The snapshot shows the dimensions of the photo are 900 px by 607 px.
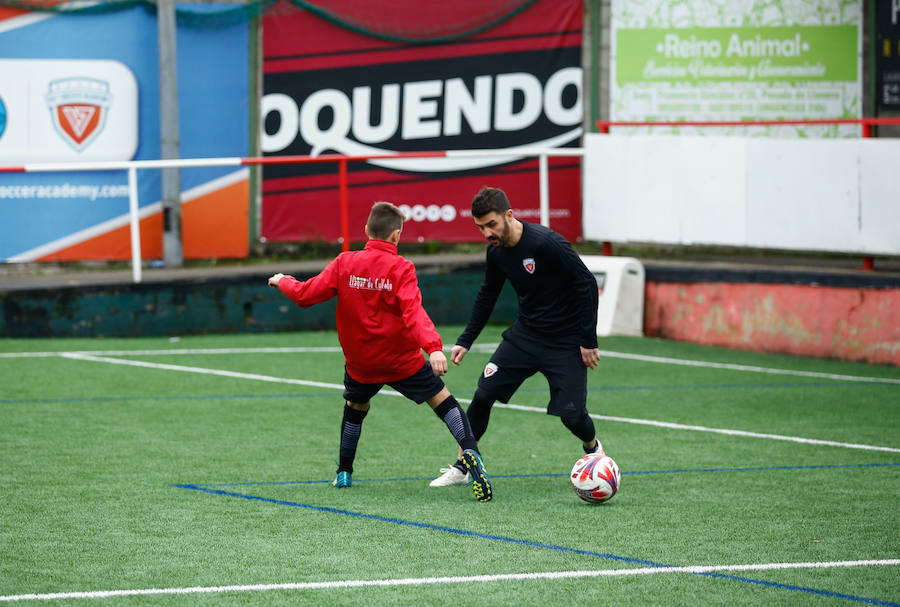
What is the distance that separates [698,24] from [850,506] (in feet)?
36.8

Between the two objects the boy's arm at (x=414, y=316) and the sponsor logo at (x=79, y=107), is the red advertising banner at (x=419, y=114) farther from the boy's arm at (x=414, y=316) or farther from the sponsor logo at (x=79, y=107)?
the boy's arm at (x=414, y=316)

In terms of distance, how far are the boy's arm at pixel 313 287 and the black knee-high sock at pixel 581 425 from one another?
4.80 feet

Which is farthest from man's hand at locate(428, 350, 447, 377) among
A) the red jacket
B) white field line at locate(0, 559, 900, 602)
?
white field line at locate(0, 559, 900, 602)

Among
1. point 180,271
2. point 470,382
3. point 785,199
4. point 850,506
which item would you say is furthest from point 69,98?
point 850,506

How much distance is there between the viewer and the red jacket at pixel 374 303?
23.0ft

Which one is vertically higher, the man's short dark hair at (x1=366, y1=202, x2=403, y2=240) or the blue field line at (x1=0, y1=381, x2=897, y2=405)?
the man's short dark hair at (x1=366, y1=202, x2=403, y2=240)

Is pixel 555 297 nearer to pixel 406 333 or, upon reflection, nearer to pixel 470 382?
pixel 406 333

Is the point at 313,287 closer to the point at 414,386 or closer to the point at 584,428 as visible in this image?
the point at 414,386

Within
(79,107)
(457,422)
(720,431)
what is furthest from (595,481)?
(79,107)

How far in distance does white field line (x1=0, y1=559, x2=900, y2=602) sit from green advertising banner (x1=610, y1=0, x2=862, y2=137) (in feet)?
39.0

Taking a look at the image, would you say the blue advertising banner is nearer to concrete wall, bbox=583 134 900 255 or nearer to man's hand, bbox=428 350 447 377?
concrete wall, bbox=583 134 900 255

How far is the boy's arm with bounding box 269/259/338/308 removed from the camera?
23.4 ft

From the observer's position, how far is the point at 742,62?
56.2 ft

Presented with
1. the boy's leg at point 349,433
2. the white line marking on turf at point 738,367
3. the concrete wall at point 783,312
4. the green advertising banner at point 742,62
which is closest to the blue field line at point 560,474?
the boy's leg at point 349,433
